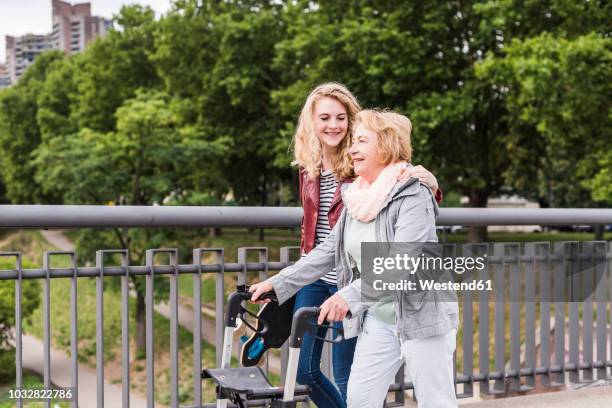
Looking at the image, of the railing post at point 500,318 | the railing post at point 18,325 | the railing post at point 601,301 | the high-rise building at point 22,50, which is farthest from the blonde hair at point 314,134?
the high-rise building at point 22,50

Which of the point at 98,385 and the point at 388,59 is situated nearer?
the point at 98,385

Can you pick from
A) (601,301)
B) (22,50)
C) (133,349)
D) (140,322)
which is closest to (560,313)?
(601,301)

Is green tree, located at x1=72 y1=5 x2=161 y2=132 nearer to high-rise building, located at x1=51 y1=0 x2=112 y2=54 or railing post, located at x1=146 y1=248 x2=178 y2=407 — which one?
high-rise building, located at x1=51 y1=0 x2=112 y2=54

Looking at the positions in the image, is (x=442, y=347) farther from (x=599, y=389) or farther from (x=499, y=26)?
(x=499, y=26)

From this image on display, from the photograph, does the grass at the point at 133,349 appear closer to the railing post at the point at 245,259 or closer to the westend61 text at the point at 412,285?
the railing post at the point at 245,259

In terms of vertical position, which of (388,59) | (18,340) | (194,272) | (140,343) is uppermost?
(388,59)

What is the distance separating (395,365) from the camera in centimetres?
328

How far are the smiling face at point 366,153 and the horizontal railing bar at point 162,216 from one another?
1180 mm

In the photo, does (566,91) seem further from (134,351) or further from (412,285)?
(412,285)

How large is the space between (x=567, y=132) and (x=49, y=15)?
3271cm

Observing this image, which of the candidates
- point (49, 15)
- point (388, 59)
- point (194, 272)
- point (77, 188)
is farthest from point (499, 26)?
point (49, 15)

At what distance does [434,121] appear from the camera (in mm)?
23344

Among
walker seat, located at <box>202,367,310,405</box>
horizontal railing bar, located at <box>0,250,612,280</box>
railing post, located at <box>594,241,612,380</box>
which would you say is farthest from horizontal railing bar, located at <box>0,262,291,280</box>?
railing post, located at <box>594,241,612,380</box>

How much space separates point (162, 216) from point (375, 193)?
1.35 meters
